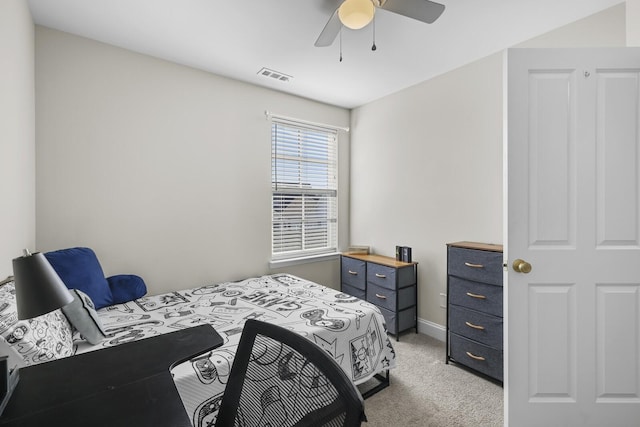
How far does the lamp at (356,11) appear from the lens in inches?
62.3

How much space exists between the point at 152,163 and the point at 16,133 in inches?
38.1

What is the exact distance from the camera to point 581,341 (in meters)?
1.54

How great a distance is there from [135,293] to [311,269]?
74.6 inches

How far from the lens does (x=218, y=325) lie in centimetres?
191

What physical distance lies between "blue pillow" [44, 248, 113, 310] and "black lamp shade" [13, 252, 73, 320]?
1.44 meters

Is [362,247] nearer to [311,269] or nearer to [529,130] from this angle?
[311,269]

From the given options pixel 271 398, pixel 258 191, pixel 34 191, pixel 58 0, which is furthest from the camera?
pixel 258 191

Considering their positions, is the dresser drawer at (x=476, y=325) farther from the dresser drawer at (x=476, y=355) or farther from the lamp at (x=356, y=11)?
the lamp at (x=356, y=11)

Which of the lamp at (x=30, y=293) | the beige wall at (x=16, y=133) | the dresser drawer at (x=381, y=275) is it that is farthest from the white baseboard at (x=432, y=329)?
the beige wall at (x=16, y=133)

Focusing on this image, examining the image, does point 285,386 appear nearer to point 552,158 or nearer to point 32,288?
point 32,288

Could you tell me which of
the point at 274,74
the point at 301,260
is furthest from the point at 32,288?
the point at 301,260

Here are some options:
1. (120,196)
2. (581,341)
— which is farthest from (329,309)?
(120,196)

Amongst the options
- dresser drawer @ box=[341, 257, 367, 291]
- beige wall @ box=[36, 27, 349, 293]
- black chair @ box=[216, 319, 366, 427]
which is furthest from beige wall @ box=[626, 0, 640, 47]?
beige wall @ box=[36, 27, 349, 293]

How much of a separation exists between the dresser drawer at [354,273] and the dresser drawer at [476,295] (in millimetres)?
997
